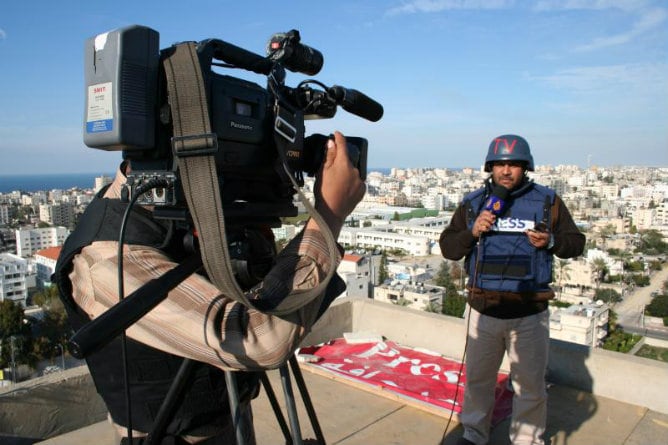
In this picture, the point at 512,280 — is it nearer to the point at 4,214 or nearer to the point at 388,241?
the point at 388,241

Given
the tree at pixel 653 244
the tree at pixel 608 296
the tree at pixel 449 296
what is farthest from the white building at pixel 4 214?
the tree at pixel 653 244

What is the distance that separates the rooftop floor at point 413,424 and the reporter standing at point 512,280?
10.6 inches

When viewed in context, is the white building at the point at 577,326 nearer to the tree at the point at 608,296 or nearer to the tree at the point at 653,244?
the tree at the point at 608,296

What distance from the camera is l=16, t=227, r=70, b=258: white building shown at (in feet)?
157

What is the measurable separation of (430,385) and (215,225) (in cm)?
253

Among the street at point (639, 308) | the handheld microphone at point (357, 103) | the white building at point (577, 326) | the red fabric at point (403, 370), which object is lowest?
the street at point (639, 308)

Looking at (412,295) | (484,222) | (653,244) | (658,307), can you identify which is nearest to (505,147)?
(484,222)

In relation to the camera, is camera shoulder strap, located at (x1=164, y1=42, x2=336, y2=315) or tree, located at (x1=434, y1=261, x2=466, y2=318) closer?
camera shoulder strap, located at (x1=164, y1=42, x2=336, y2=315)

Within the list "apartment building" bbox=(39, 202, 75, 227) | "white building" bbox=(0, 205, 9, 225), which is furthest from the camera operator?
"white building" bbox=(0, 205, 9, 225)

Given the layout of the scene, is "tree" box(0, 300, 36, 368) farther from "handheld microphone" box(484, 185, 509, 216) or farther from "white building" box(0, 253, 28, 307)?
"handheld microphone" box(484, 185, 509, 216)

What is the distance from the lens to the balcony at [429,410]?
2389 millimetres

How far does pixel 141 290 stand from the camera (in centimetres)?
70

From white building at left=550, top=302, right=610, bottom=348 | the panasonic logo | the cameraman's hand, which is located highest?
the panasonic logo

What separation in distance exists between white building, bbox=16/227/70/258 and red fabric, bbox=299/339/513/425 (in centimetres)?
5203
